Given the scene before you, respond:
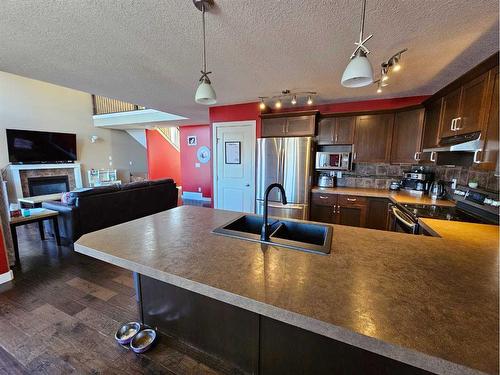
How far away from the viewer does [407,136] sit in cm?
320

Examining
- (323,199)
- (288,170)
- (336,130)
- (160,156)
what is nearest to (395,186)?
(323,199)

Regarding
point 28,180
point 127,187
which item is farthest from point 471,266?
point 28,180

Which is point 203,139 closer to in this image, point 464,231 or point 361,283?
point 464,231

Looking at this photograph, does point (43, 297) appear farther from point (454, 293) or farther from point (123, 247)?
point (454, 293)

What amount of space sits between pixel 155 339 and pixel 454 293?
5.91ft

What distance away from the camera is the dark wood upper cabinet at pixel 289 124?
3.43 m

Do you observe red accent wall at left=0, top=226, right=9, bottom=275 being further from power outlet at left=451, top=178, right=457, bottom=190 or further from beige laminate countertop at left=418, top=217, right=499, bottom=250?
power outlet at left=451, top=178, right=457, bottom=190

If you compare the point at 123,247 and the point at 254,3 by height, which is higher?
the point at 254,3

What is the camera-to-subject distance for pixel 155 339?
5.19 ft

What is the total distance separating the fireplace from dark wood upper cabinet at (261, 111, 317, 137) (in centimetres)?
631

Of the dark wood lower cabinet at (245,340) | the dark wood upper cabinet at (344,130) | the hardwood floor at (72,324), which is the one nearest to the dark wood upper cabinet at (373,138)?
the dark wood upper cabinet at (344,130)

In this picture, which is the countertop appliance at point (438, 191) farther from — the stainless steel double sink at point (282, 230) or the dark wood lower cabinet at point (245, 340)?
the dark wood lower cabinet at point (245, 340)

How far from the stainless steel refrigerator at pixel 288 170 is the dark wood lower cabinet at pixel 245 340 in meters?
2.33

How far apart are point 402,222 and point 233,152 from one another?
2830 mm
